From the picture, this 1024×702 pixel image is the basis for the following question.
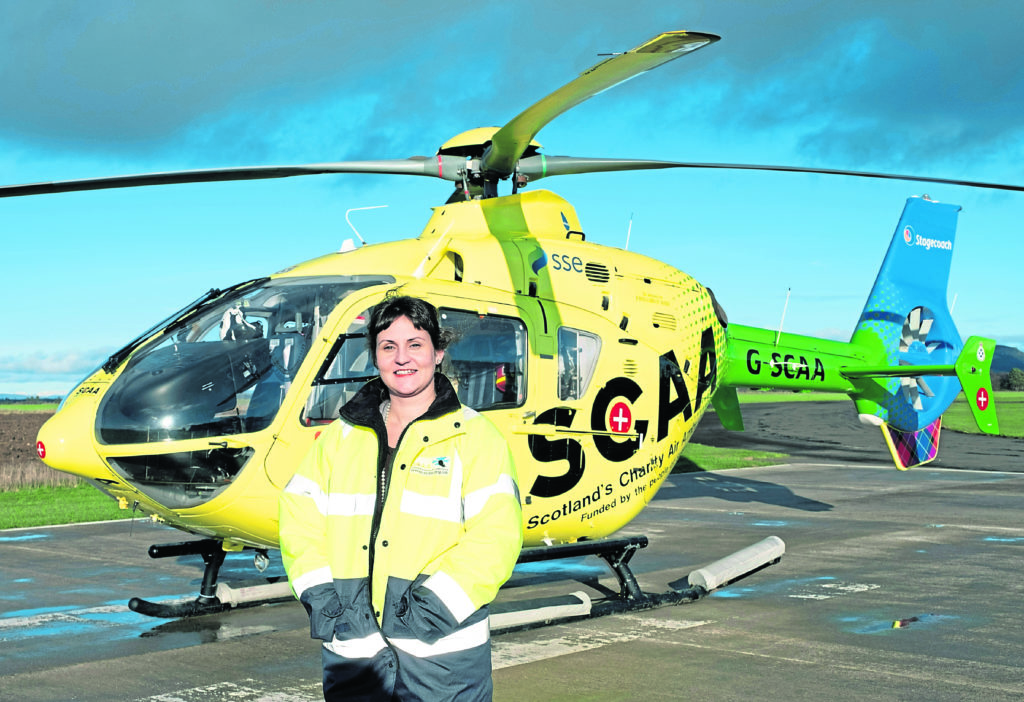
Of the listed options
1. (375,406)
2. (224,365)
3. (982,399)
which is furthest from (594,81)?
(982,399)

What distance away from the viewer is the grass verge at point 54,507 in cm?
1423

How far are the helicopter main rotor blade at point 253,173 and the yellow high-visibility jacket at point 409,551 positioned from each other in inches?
181

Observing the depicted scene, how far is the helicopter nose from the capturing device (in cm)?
623

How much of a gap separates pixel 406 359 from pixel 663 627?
504 cm

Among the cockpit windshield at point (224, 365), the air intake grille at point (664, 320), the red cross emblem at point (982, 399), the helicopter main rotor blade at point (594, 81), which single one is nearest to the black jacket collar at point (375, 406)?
the helicopter main rotor blade at point (594, 81)

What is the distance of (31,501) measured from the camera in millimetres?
16859

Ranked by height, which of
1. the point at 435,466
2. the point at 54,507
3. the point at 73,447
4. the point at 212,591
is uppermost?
the point at 73,447

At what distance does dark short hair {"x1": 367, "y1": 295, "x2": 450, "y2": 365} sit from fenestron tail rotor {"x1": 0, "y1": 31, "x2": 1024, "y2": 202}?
211 cm

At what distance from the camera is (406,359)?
3146mm

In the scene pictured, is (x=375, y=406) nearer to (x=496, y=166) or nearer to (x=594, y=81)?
(x=594, y=81)

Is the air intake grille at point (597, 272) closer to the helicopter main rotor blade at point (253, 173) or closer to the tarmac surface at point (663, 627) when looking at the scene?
the helicopter main rotor blade at point (253, 173)

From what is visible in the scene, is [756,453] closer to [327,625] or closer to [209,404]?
[209,404]

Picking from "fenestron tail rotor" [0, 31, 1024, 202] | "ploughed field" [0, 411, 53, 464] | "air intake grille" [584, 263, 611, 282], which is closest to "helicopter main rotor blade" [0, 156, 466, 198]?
"fenestron tail rotor" [0, 31, 1024, 202]

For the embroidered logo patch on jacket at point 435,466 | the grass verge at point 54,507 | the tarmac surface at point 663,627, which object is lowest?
the tarmac surface at point 663,627
